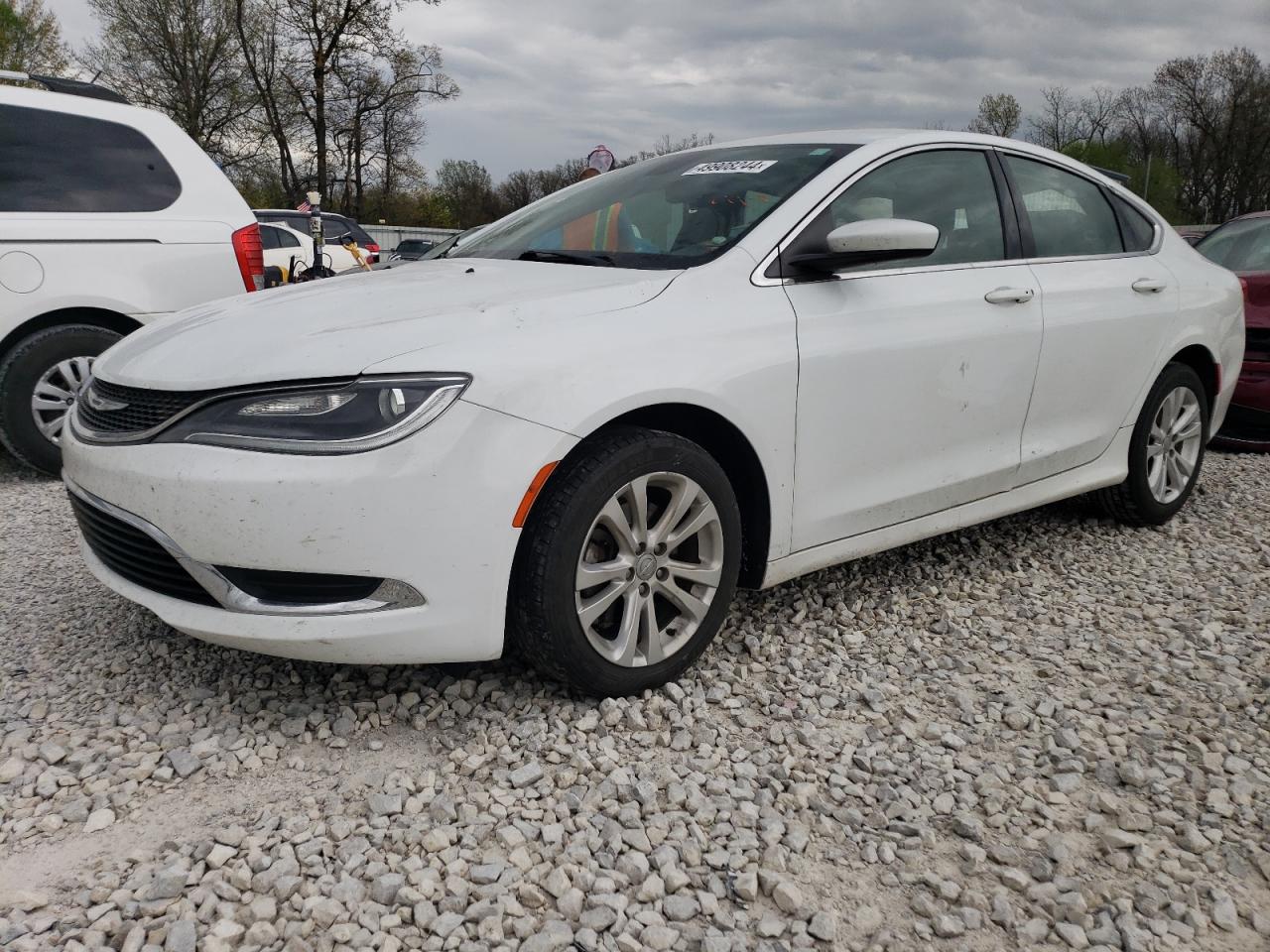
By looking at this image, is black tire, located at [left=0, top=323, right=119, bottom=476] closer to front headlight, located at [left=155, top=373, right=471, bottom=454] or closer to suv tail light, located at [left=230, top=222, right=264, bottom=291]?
suv tail light, located at [left=230, top=222, right=264, bottom=291]

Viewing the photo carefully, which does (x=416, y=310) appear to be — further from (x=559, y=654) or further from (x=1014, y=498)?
(x=1014, y=498)

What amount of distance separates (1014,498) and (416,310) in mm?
2244

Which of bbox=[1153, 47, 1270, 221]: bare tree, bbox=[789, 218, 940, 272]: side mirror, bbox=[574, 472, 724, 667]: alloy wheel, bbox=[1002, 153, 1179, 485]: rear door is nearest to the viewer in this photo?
bbox=[574, 472, 724, 667]: alloy wheel

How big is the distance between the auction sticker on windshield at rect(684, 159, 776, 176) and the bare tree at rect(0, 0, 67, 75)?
32735 millimetres

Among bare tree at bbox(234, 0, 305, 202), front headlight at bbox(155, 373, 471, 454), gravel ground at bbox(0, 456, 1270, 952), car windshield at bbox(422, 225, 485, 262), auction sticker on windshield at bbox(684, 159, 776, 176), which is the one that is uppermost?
bare tree at bbox(234, 0, 305, 202)

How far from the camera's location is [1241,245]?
6.92m

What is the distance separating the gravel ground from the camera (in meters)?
1.94

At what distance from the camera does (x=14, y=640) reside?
314 cm

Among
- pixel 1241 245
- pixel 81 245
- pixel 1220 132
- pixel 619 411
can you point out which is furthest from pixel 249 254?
pixel 1220 132

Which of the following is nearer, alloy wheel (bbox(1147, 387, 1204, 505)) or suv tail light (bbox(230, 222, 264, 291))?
alloy wheel (bbox(1147, 387, 1204, 505))

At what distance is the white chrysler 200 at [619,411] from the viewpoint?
7.60 feet

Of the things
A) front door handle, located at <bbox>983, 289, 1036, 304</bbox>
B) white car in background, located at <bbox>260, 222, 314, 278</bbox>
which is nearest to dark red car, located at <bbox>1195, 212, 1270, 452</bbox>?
front door handle, located at <bbox>983, 289, 1036, 304</bbox>

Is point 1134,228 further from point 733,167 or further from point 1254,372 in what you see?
point 1254,372

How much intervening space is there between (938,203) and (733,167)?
0.71m
